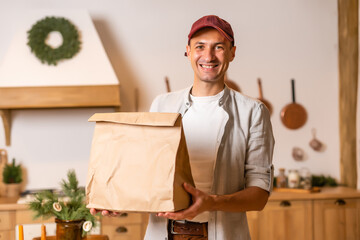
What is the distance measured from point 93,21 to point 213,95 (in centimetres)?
220

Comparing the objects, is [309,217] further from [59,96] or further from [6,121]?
[6,121]

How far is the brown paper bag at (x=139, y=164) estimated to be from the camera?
3.98 feet

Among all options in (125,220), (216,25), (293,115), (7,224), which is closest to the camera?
(216,25)

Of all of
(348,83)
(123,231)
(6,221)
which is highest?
(348,83)

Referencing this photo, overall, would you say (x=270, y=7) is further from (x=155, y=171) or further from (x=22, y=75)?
(x=155, y=171)

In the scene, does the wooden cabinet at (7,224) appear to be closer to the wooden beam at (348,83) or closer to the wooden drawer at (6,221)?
the wooden drawer at (6,221)

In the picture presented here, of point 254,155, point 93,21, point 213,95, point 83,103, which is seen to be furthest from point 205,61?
point 93,21

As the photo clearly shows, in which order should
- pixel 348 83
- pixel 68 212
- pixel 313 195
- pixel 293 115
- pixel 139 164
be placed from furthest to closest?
pixel 293 115
pixel 348 83
pixel 313 195
pixel 68 212
pixel 139 164

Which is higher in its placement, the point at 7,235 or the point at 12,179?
the point at 12,179

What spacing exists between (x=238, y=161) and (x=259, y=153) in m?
0.08

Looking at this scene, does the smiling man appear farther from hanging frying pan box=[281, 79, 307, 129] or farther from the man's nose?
hanging frying pan box=[281, 79, 307, 129]

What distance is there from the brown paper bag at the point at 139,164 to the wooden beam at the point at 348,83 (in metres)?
2.62

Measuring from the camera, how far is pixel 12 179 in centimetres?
336

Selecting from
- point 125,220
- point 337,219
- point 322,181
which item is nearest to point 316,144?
point 322,181
